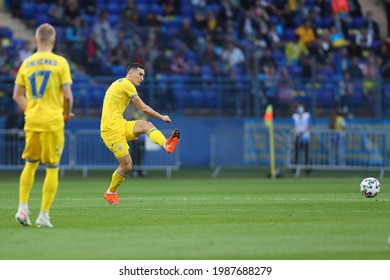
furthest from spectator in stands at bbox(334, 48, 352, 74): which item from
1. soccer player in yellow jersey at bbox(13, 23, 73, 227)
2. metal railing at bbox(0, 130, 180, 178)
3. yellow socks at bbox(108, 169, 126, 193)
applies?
soccer player in yellow jersey at bbox(13, 23, 73, 227)

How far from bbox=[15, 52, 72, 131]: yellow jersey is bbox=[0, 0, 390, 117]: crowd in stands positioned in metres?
19.5

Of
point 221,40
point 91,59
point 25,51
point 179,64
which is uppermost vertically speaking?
point 221,40

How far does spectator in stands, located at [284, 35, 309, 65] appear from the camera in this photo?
35.8 m

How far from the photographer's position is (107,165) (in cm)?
3153

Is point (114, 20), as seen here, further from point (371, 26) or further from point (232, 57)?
point (371, 26)

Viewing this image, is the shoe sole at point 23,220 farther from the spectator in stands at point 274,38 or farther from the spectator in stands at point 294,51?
the spectator in stands at point 274,38

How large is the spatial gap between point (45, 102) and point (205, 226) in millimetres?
2683

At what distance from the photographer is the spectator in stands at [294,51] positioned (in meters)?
35.8

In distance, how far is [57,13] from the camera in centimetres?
3512

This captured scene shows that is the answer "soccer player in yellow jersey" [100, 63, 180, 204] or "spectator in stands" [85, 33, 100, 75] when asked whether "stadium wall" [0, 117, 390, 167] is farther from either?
"soccer player in yellow jersey" [100, 63, 180, 204]

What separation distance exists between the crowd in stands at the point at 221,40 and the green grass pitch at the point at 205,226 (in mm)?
10782

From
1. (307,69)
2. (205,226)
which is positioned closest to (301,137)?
(307,69)
